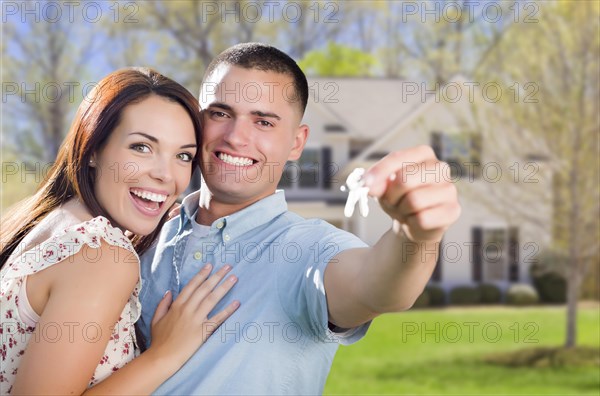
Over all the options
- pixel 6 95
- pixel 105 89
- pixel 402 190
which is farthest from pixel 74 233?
pixel 6 95

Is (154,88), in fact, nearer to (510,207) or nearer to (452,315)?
(510,207)

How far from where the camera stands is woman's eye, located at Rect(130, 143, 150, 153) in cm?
284

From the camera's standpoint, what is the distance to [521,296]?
22000 mm

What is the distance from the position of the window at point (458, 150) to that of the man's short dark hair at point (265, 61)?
542 inches

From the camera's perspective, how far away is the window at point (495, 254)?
23469 millimetres

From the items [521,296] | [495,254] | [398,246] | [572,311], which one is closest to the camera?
[398,246]

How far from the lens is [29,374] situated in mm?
2434

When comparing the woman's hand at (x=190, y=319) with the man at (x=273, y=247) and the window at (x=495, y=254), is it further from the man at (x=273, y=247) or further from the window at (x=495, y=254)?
the window at (x=495, y=254)

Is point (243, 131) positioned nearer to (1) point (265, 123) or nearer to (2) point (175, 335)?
(1) point (265, 123)

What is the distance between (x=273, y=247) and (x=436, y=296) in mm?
19624

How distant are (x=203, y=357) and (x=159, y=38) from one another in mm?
24306

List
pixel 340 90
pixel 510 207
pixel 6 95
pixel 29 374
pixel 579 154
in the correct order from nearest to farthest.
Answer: pixel 29 374, pixel 579 154, pixel 510 207, pixel 6 95, pixel 340 90

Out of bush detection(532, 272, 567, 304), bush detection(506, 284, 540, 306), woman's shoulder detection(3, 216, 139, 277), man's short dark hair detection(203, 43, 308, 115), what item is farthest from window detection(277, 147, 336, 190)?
woman's shoulder detection(3, 216, 139, 277)

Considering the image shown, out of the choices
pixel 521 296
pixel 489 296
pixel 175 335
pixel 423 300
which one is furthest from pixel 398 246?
pixel 521 296
